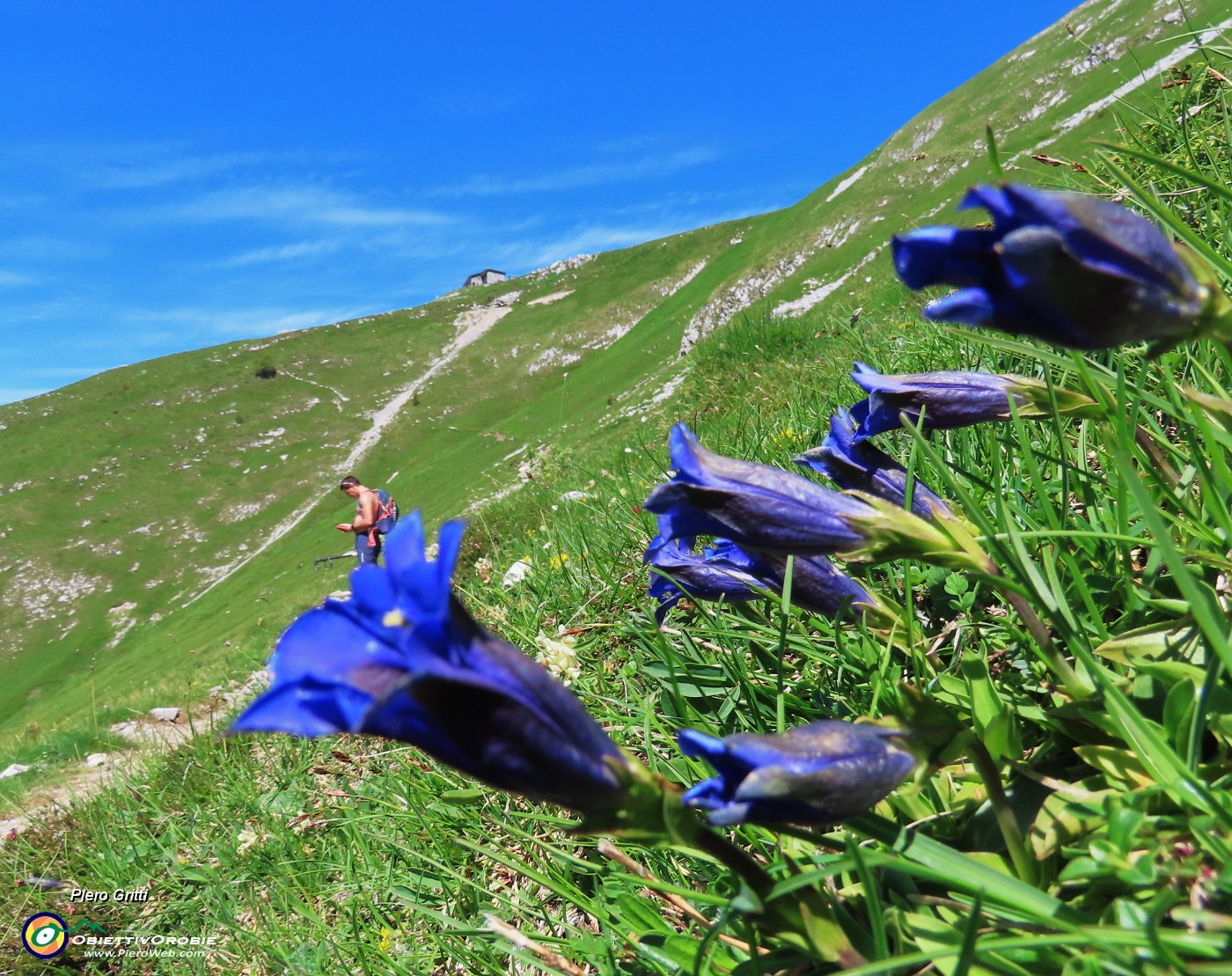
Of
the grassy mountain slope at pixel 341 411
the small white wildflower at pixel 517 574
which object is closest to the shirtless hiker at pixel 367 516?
the grassy mountain slope at pixel 341 411

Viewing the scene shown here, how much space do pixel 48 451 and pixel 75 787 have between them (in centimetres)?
9850

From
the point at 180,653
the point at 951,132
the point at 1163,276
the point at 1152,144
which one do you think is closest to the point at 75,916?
the point at 1163,276

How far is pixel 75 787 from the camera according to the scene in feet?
26.6

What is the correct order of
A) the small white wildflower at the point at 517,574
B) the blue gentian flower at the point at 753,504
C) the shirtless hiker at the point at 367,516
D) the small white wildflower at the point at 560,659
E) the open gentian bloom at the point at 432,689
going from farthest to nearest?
the shirtless hiker at the point at 367,516
the small white wildflower at the point at 517,574
the small white wildflower at the point at 560,659
the blue gentian flower at the point at 753,504
the open gentian bloom at the point at 432,689

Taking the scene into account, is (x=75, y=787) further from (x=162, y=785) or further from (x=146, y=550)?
(x=146, y=550)

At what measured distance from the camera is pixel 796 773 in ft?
2.96

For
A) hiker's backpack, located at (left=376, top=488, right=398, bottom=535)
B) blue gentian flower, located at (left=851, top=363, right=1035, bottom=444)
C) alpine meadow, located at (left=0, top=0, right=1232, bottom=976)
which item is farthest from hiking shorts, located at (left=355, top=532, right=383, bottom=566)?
blue gentian flower, located at (left=851, top=363, right=1035, bottom=444)

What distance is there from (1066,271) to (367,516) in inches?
719

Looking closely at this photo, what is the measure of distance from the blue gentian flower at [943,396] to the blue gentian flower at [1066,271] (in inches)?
Result: 22.4

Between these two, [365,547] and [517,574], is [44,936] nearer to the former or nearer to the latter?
[517,574]

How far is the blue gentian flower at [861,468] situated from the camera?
1548 mm

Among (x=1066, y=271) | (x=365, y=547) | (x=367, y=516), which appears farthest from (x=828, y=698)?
(x=365, y=547)

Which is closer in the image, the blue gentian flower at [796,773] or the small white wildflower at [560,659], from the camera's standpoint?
the blue gentian flower at [796,773]

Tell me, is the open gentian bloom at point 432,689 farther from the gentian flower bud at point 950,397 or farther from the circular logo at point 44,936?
the circular logo at point 44,936
